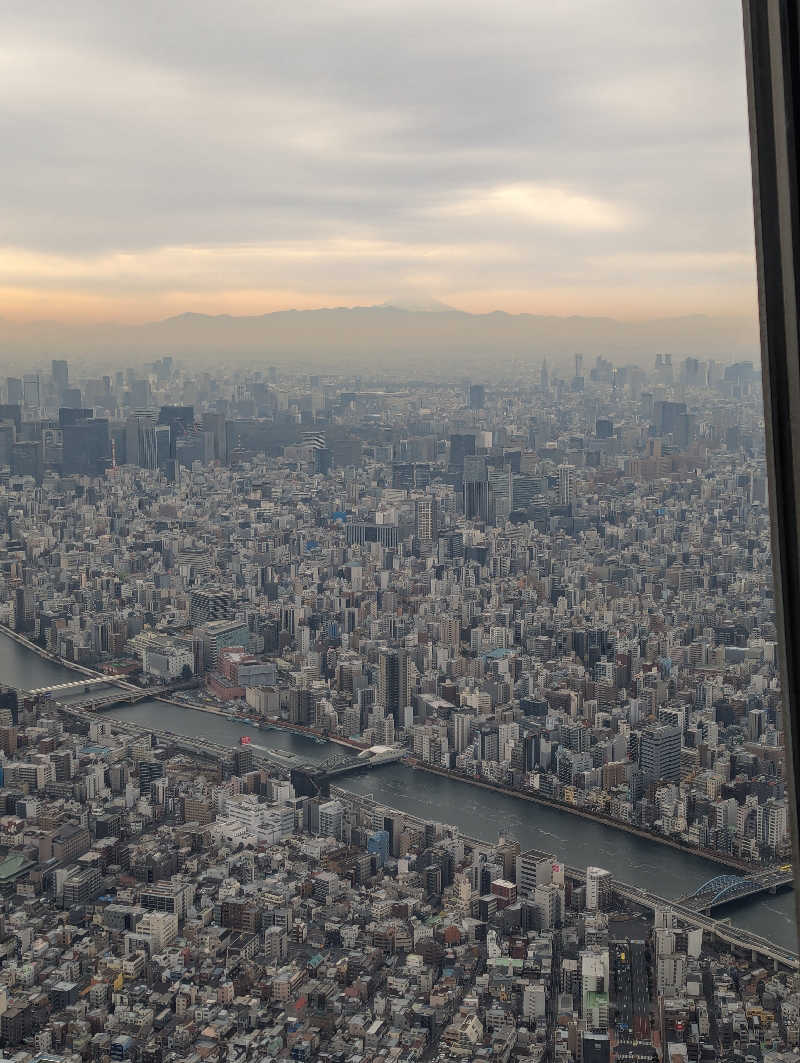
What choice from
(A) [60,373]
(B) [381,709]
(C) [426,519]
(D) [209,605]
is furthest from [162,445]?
(B) [381,709]

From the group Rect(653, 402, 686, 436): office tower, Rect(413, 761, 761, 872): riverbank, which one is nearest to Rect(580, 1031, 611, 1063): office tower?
Rect(413, 761, 761, 872): riverbank

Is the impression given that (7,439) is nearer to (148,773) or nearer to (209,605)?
(209,605)

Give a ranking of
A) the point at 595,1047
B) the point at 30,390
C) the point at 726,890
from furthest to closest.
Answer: the point at 30,390
the point at 726,890
the point at 595,1047

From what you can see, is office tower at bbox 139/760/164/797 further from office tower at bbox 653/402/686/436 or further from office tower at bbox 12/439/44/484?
office tower at bbox 653/402/686/436

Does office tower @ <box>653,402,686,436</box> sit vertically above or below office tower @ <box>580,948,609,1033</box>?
above

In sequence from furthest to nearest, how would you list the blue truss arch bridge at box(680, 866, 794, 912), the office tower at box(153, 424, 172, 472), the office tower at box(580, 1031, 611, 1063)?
the office tower at box(153, 424, 172, 472)
the blue truss arch bridge at box(680, 866, 794, 912)
the office tower at box(580, 1031, 611, 1063)
